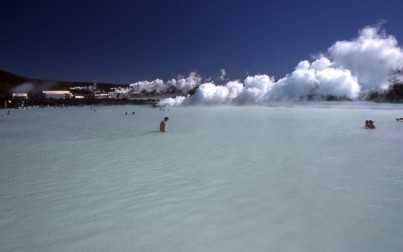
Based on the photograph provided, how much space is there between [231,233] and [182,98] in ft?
344

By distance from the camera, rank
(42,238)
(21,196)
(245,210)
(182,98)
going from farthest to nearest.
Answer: (182,98)
(21,196)
(245,210)
(42,238)

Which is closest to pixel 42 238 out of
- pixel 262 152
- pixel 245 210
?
pixel 245 210

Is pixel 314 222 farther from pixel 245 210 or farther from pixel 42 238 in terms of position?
pixel 42 238

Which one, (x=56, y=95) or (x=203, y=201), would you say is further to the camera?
(x=56, y=95)

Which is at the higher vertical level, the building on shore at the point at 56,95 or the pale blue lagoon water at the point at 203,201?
the building on shore at the point at 56,95

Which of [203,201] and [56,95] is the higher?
[56,95]

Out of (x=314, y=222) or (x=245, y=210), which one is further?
(x=245, y=210)

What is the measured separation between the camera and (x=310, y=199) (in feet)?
25.1

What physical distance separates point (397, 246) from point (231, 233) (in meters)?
2.49

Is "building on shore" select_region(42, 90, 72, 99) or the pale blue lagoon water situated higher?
"building on shore" select_region(42, 90, 72, 99)

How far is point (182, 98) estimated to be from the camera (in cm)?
11000

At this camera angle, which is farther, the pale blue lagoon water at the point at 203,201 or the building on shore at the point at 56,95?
the building on shore at the point at 56,95

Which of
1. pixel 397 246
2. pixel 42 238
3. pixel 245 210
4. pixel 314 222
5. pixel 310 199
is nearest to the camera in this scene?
pixel 397 246

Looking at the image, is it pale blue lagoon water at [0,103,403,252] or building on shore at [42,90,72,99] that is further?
building on shore at [42,90,72,99]
